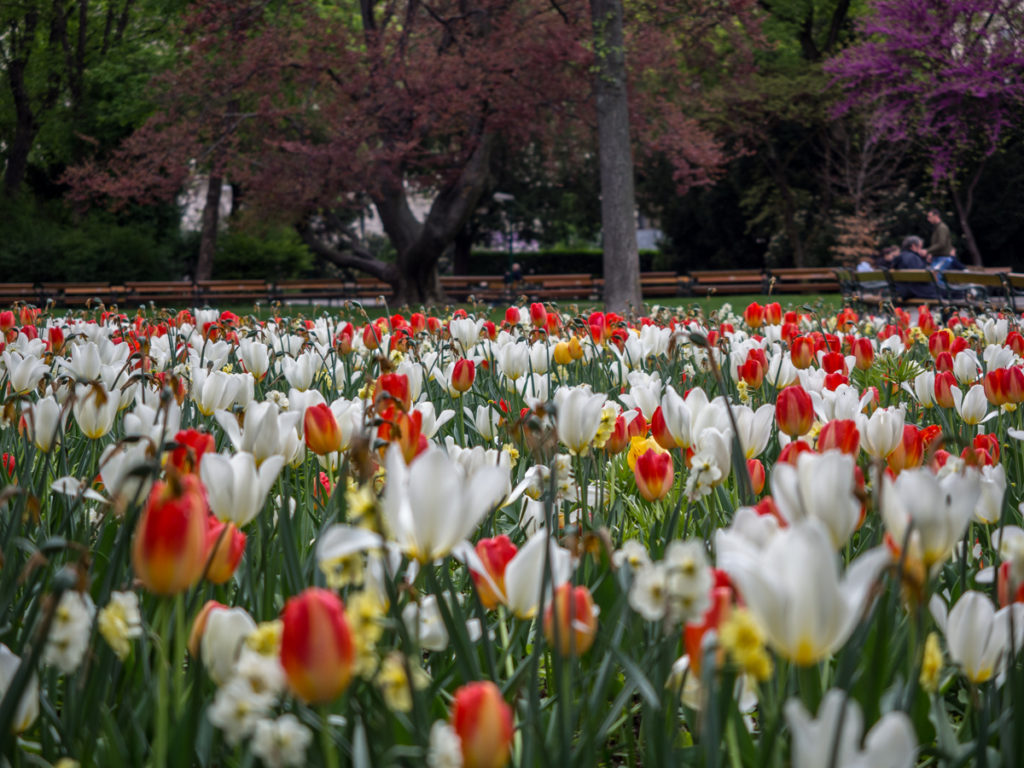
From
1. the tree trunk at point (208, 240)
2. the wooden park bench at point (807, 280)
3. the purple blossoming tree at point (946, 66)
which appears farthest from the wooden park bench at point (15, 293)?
the purple blossoming tree at point (946, 66)

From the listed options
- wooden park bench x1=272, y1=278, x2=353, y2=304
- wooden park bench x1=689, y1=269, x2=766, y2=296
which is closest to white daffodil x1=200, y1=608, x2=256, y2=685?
wooden park bench x1=272, y1=278, x2=353, y2=304

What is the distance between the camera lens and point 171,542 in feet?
3.14

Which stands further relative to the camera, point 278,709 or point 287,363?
point 287,363

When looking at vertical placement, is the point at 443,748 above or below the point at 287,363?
below

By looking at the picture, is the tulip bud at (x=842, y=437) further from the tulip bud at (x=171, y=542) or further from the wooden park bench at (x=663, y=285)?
the wooden park bench at (x=663, y=285)

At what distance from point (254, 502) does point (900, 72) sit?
23.2 m

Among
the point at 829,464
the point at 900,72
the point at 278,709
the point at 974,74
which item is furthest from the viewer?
the point at 900,72

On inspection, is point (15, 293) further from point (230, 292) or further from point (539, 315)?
point (539, 315)

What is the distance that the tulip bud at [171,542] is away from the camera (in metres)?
0.96

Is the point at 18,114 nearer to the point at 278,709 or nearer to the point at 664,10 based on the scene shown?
the point at 664,10

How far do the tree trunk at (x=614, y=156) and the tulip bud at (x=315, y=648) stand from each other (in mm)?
12540

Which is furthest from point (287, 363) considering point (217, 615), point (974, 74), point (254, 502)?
point (974, 74)

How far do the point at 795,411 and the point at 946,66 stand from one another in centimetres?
2248

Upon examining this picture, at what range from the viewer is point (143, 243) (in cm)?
2609
